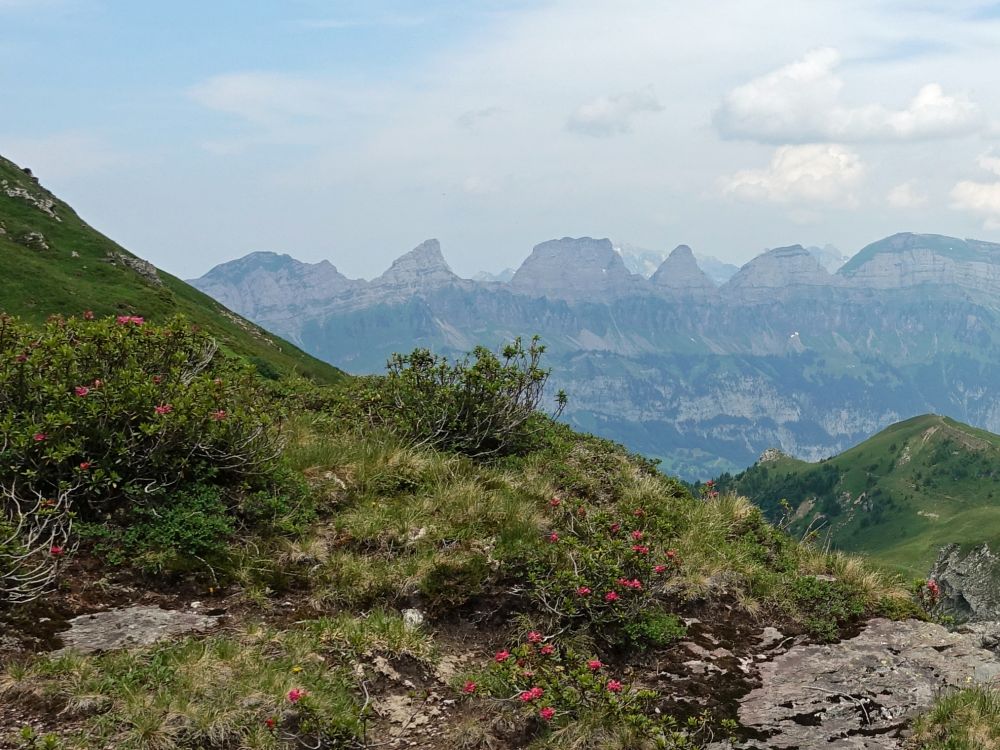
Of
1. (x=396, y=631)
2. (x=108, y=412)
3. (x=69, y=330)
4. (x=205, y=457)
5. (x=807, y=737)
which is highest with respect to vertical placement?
(x=69, y=330)

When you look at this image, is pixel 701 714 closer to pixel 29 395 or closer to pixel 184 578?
pixel 184 578

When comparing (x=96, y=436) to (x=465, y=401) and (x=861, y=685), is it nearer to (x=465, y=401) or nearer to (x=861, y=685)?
(x=465, y=401)

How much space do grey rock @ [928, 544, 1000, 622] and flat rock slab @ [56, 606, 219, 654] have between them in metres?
160

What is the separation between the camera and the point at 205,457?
31.4 ft

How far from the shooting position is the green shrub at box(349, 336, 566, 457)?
44.8ft

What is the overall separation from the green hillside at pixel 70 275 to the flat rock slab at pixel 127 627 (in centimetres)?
4333

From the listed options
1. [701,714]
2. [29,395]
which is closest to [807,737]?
[701,714]

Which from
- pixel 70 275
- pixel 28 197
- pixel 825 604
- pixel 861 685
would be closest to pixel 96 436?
pixel 861 685

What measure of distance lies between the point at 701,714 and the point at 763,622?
9.48 ft

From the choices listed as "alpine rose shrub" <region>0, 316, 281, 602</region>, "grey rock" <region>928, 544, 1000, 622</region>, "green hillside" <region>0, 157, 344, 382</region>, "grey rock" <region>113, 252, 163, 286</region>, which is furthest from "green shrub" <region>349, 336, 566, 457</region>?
"grey rock" <region>928, 544, 1000, 622</region>

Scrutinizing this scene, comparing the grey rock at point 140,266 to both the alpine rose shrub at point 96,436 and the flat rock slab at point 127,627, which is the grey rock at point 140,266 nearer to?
the alpine rose shrub at point 96,436

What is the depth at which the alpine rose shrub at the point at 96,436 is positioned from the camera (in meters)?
8.24

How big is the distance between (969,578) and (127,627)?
187m

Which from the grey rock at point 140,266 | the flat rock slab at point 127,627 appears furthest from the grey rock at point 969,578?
the flat rock slab at point 127,627
